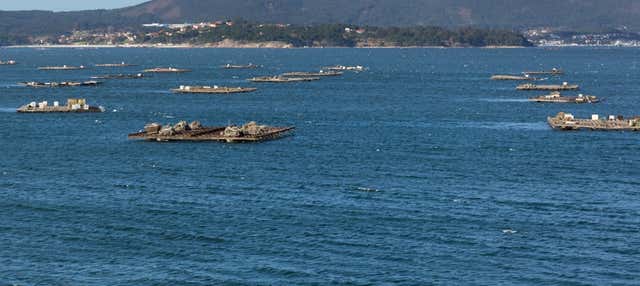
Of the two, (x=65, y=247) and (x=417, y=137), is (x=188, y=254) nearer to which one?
(x=65, y=247)

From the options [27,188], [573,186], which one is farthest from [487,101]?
[27,188]

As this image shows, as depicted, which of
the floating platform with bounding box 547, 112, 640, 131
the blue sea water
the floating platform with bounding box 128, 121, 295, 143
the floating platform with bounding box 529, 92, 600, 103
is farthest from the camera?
the floating platform with bounding box 529, 92, 600, 103

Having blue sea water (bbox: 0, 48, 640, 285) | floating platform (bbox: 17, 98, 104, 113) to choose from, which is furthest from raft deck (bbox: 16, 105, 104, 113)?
blue sea water (bbox: 0, 48, 640, 285)

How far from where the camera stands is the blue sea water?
→ 190 feet

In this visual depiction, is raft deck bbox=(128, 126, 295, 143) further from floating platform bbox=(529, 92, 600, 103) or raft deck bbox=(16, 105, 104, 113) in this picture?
floating platform bbox=(529, 92, 600, 103)

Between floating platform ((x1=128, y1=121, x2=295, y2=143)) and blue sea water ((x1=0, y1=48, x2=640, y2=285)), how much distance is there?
2.50 m

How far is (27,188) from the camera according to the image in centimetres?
8150

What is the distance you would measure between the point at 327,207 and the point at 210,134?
135 ft

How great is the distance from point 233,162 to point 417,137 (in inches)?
1041

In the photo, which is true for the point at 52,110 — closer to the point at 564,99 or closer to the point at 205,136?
the point at 205,136

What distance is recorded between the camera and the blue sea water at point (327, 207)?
57.9m

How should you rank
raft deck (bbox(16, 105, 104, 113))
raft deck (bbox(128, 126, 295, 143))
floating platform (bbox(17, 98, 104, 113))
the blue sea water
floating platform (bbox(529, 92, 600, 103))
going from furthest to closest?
floating platform (bbox(529, 92, 600, 103))
floating platform (bbox(17, 98, 104, 113))
raft deck (bbox(16, 105, 104, 113))
raft deck (bbox(128, 126, 295, 143))
the blue sea water

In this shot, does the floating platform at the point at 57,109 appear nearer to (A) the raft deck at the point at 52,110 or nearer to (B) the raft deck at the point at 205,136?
(A) the raft deck at the point at 52,110

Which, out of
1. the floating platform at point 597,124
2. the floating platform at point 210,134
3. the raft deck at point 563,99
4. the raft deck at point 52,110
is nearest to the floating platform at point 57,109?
the raft deck at point 52,110
